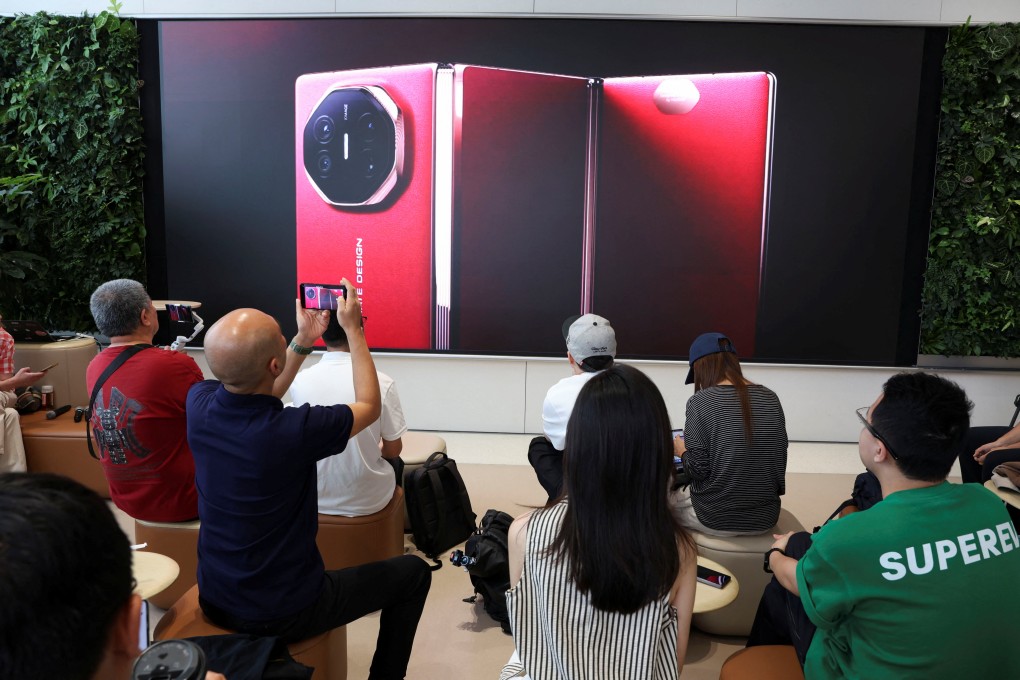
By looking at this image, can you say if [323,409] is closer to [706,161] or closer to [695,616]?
[695,616]

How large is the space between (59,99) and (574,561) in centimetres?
570

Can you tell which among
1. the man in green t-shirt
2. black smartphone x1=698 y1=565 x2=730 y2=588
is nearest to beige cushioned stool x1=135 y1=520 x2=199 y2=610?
black smartphone x1=698 y1=565 x2=730 y2=588

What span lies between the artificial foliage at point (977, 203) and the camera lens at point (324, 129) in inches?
173

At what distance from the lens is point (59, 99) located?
531cm

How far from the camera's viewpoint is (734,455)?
2.65 meters

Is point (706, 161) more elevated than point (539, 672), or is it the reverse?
point (706, 161)

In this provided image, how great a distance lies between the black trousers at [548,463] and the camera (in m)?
3.22

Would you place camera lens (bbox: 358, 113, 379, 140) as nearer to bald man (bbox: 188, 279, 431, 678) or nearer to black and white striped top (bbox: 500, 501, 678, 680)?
bald man (bbox: 188, 279, 431, 678)

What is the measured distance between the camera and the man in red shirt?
8.48 ft

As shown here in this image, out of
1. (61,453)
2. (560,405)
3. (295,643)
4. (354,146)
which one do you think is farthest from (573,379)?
(354,146)

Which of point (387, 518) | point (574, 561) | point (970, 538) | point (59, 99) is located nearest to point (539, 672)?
point (574, 561)

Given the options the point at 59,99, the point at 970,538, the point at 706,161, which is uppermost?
the point at 59,99

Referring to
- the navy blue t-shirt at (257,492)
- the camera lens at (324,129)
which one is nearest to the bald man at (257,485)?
the navy blue t-shirt at (257,492)

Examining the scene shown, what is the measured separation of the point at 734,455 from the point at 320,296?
5.28 ft
